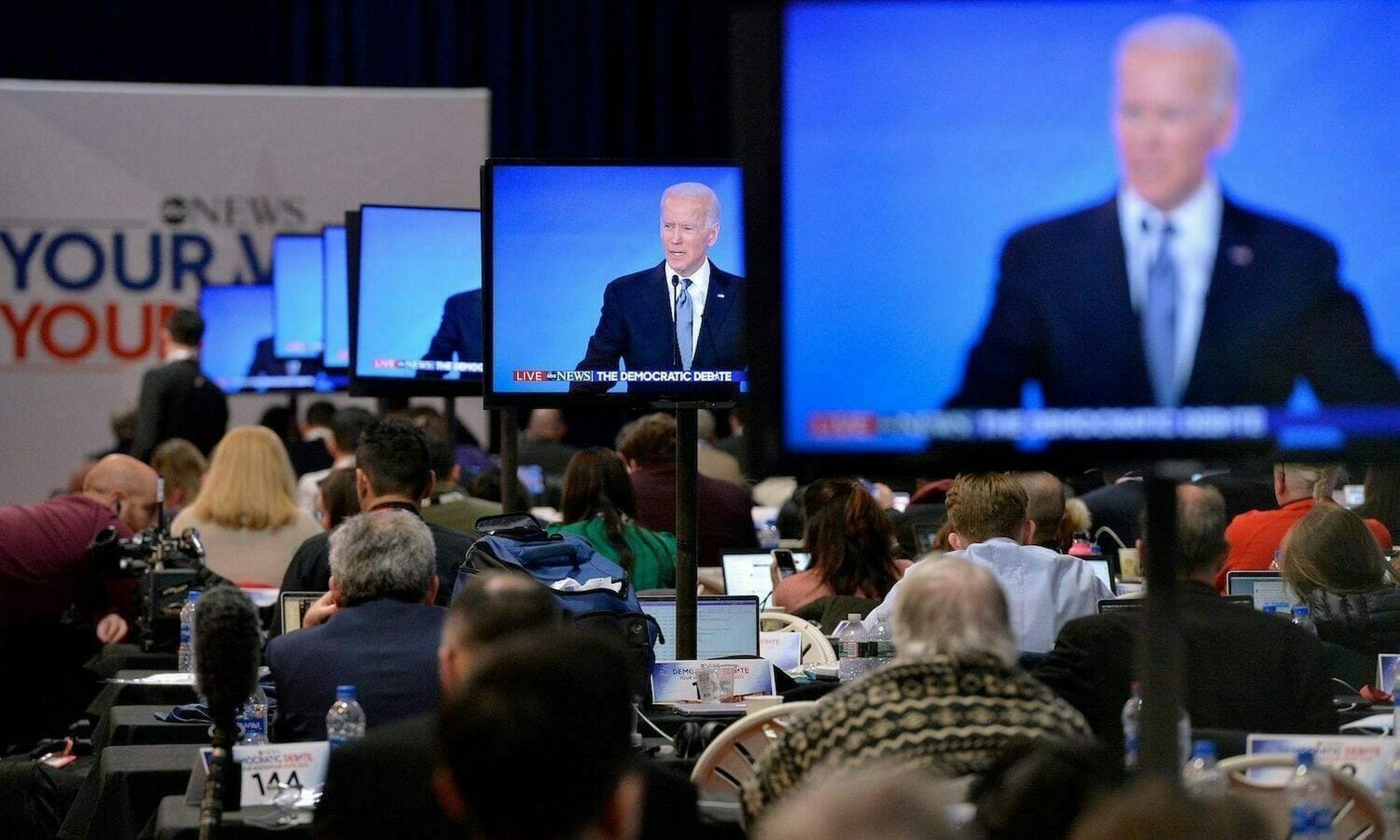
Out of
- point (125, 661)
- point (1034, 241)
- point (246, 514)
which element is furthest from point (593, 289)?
point (246, 514)

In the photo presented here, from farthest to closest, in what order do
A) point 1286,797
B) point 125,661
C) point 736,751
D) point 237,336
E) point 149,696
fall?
point 237,336
point 125,661
point 149,696
point 736,751
point 1286,797

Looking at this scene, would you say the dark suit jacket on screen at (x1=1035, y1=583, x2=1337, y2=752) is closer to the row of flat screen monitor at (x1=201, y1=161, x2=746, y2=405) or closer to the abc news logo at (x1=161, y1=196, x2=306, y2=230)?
the row of flat screen monitor at (x1=201, y1=161, x2=746, y2=405)

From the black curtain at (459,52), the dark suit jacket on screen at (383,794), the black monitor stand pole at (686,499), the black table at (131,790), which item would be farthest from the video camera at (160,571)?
the black curtain at (459,52)

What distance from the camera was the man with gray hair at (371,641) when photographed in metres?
4.13

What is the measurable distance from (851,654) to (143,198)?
9685 millimetres

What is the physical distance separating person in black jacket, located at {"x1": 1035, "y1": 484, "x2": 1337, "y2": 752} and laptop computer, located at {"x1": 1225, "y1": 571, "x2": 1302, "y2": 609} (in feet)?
4.85

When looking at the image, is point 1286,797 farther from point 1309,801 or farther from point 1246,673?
point 1246,673

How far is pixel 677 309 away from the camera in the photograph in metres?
4.48

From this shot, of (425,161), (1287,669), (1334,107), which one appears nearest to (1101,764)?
(1334,107)

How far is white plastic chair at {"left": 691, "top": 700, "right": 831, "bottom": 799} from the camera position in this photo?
3.68 metres

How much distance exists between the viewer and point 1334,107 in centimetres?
223

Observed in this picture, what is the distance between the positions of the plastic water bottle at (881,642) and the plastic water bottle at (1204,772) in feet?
5.69

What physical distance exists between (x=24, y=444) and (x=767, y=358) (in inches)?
470

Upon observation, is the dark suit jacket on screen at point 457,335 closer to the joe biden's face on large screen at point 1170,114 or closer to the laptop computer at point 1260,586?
the laptop computer at point 1260,586
